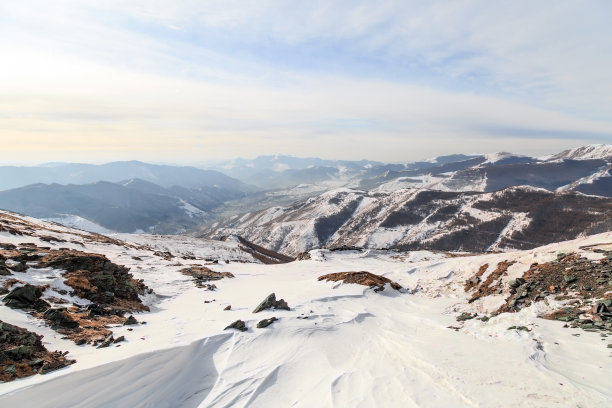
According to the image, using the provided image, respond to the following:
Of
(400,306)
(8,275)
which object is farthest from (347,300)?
(8,275)

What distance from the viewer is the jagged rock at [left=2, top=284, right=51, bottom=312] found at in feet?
44.0

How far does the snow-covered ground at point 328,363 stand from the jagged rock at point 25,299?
31.3 inches

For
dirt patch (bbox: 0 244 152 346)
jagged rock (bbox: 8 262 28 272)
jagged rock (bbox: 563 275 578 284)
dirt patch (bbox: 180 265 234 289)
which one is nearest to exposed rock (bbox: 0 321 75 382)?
dirt patch (bbox: 0 244 152 346)

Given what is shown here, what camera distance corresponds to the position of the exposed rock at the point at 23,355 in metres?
8.68

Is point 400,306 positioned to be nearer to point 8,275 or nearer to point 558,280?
point 558,280

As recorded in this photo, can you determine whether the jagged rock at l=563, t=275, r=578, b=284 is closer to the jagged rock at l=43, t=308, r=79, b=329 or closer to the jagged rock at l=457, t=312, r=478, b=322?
the jagged rock at l=457, t=312, r=478, b=322

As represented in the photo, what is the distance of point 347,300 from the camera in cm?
2012

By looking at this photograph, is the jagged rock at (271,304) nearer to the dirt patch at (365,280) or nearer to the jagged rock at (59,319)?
the jagged rock at (59,319)

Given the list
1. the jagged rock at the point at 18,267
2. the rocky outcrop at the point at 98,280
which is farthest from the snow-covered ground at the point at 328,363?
the jagged rock at the point at 18,267

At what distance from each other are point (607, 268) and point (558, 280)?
2.36 metres

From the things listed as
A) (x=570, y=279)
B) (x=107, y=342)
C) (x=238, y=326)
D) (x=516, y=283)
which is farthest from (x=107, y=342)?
(x=570, y=279)

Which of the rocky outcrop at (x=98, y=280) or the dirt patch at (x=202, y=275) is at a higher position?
the rocky outcrop at (x=98, y=280)

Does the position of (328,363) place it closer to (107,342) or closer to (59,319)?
(107,342)

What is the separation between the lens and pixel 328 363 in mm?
11352
